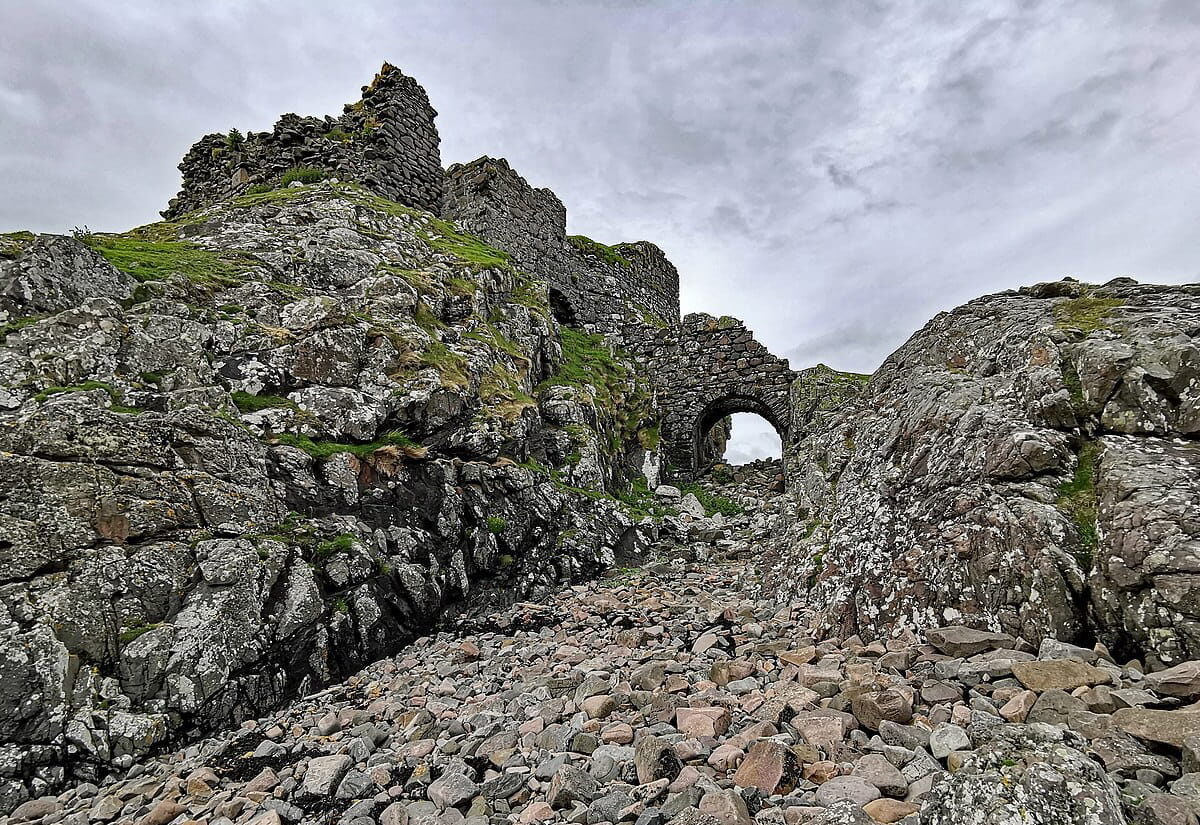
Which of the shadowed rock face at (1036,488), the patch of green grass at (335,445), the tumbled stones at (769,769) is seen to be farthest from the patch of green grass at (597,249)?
the tumbled stones at (769,769)

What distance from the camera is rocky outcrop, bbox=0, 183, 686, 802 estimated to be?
6395 mm

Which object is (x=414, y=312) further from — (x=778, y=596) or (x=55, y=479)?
(x=778, y=596)

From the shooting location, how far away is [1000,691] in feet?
13.8

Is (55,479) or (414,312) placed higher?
(414,312)

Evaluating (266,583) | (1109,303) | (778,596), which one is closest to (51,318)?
(266,583)

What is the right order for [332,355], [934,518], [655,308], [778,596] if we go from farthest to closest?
[655,308]
[332,355]
[778,596]
[934,518]

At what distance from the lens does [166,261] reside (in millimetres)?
12242

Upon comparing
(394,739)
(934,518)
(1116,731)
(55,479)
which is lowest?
(394,739)

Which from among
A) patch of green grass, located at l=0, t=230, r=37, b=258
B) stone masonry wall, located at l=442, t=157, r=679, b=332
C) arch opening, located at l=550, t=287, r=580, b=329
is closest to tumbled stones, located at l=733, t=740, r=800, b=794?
patch of green grass, located at l=0, t=230, r=37, b=258

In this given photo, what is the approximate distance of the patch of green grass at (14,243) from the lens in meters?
9.52

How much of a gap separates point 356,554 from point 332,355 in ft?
15.0

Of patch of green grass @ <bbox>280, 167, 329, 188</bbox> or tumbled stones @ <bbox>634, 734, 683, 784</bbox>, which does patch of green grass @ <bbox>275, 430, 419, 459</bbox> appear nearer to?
tumbled stones @ <bbox>634, 734, 683, 784</bbox>

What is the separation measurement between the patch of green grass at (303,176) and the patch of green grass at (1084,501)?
22.6m

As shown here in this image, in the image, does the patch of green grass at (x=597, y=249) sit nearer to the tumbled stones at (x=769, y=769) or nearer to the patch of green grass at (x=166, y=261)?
the patch of green grass at (x=166, y=261)
